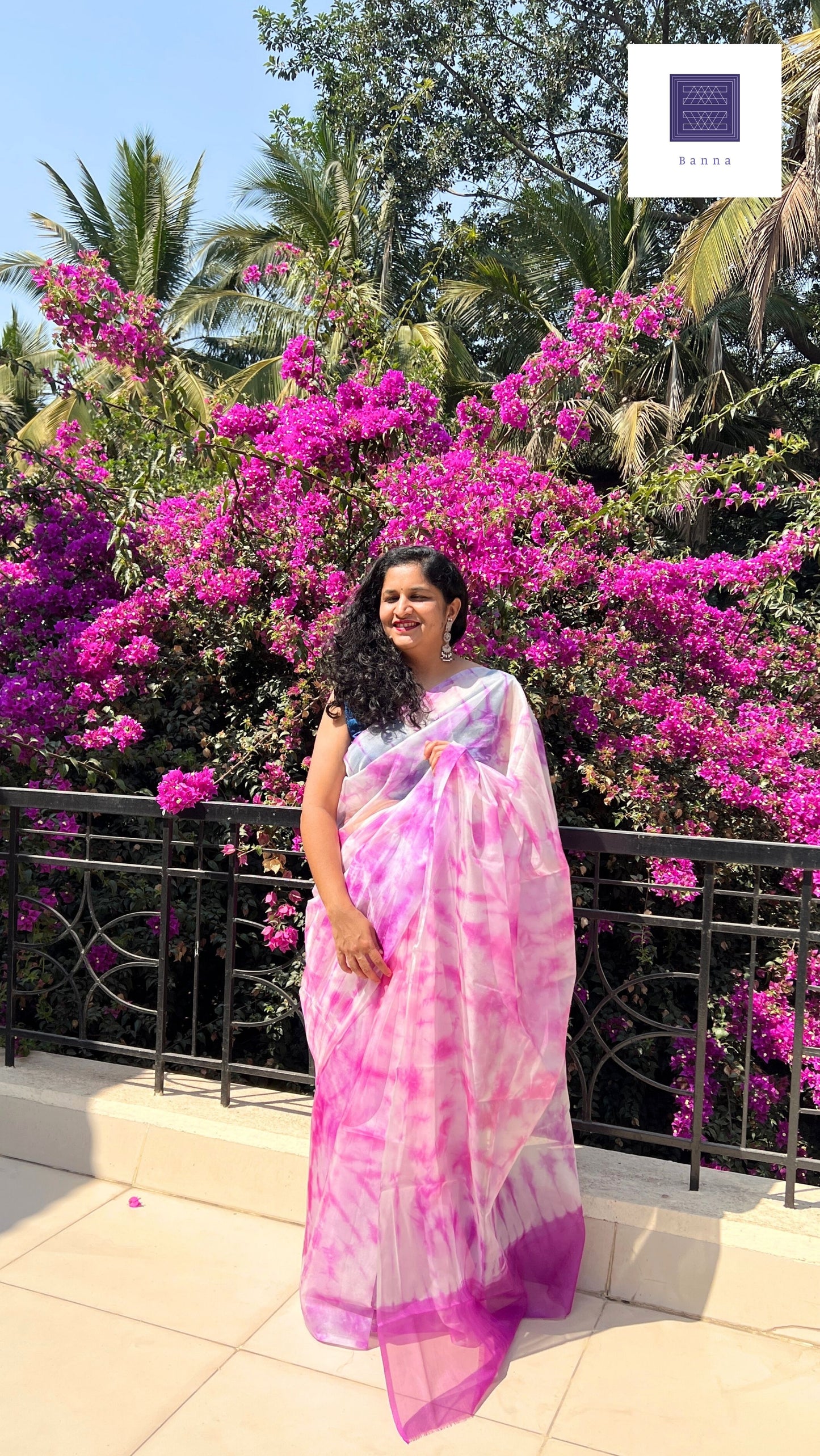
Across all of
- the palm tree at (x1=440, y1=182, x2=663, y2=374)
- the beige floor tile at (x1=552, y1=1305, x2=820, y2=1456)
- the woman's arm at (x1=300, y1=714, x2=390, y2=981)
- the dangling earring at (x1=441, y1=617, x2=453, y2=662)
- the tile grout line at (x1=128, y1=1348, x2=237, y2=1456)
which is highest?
the palm tree at (x1=440, y1=182, x2=663, y2=374)

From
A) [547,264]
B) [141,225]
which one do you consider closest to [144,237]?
[141,225]

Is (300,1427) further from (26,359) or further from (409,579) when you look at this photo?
(26,359)

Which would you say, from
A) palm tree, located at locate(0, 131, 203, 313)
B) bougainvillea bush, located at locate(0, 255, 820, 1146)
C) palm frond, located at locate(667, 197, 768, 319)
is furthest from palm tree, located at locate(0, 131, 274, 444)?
bougainvillea bush, located at locate(0, 255, 820, 1146)

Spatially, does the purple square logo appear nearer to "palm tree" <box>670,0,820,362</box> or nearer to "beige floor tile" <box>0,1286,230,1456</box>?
"palm tree" <box>670,0,820,362</box>

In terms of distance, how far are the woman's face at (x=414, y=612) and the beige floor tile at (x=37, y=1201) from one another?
1635mm

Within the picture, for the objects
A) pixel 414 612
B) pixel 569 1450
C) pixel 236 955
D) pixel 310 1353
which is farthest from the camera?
pixel 236 955

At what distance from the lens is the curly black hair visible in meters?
2.23

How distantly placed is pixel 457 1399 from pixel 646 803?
198 cm

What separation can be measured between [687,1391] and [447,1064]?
2.50 ft

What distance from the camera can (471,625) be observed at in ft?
11.1

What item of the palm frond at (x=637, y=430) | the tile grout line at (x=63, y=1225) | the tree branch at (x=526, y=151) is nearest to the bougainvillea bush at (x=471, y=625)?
the tile grout line at (x=63, y=1225)

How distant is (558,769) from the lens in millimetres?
3666

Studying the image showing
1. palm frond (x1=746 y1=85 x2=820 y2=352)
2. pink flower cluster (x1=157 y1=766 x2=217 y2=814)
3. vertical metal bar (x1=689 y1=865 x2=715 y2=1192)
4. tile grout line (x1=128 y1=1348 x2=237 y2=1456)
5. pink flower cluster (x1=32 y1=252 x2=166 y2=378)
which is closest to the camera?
tile grout line (x1=128 y1=1348 x2=237 y2=1456)

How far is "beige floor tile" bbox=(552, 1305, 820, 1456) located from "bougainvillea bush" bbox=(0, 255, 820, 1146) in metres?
1.25
